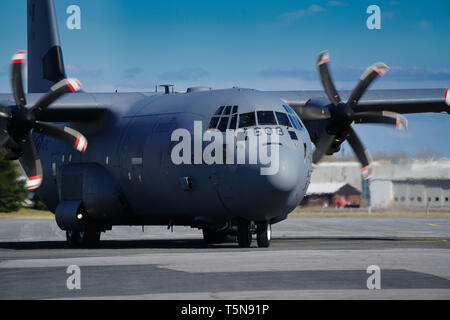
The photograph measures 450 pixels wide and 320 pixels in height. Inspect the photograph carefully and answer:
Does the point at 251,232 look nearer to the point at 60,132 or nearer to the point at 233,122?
the point at 233,122

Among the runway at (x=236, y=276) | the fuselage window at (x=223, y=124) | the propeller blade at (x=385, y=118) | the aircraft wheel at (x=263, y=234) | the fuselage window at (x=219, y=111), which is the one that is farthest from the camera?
the propeller blade at (x=385, y=118)

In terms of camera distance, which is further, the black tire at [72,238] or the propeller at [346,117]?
the black tire at [72,238]

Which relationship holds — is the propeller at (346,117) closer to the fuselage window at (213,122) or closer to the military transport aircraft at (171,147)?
the military transport aircraft at (171,147)

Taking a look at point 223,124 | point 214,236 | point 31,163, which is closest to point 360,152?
point 214,236

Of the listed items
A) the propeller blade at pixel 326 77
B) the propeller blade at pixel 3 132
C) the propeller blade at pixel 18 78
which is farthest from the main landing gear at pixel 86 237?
the propeller blade at pixel 326 77

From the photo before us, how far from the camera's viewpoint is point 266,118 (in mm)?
20953

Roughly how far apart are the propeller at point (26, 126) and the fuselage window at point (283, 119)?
6.37 m

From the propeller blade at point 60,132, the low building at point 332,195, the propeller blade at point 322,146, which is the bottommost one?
the low building at point 332,195

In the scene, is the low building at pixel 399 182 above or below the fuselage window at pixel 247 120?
below

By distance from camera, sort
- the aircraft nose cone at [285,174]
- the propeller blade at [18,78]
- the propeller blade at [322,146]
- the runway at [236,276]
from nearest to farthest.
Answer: the runway at [236,276], the aircraft nose cone at [285,174], the propeller blade at [18,78], the propeller blade at [322,146]

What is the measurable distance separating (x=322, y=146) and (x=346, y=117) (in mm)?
1530

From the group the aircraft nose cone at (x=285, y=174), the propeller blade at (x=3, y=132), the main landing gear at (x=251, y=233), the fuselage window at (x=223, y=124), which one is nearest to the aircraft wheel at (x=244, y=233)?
the main landing gear at (x=251, y=233)

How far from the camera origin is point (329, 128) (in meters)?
25.7

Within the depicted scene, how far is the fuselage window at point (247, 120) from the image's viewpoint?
68.2ft
